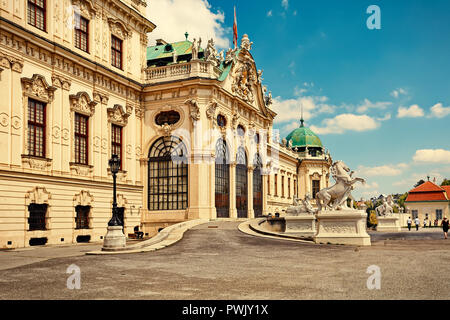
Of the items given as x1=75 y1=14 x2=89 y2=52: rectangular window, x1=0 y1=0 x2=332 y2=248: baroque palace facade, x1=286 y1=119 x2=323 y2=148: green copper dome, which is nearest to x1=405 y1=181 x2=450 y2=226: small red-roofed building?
x1=286 y1=119 x2=323 y2=148: green copper dome

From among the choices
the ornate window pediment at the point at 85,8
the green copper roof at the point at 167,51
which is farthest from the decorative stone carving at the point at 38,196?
the green copper roof at the point at 167,51

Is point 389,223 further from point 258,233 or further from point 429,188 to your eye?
point 429,188

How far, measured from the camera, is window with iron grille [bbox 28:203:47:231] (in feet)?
78.4

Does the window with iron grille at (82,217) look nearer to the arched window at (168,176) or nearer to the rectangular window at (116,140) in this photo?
the rectangular window at (116,140)

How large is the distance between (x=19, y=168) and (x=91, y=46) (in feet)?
33.4

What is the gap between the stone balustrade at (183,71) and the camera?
33312 millimetres

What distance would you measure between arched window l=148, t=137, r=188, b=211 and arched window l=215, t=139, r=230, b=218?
115 inches

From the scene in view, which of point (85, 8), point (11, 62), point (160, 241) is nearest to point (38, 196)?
point (11, 62)

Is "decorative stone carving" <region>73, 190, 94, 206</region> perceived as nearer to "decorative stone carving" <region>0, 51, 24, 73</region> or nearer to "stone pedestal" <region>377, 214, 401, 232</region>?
"decorative stone carving" <region>0, 51, 24, 73</region>

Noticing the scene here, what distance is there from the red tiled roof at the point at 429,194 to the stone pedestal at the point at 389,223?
3579cm

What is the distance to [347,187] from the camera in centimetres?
2089

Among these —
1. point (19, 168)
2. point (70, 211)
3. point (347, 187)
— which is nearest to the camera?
point (347, 187)
